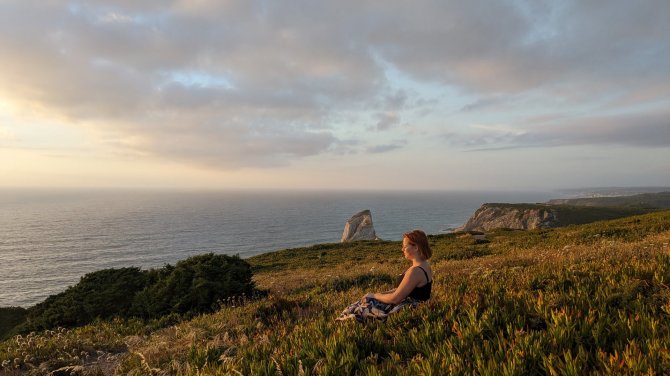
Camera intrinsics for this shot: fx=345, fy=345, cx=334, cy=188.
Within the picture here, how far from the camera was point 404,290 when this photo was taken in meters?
6.48

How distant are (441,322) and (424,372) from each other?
150cm

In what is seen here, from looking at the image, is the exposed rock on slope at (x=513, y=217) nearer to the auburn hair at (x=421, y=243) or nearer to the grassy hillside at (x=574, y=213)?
the grassy hillside at (x=574, y=213)

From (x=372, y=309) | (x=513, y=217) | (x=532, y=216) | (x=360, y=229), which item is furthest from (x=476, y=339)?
(x=513, y=217)

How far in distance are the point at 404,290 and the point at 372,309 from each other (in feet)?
2.29

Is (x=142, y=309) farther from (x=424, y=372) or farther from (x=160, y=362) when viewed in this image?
(x=424, y=372)

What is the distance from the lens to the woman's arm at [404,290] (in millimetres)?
6426

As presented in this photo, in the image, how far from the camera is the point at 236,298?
1577 centimetres

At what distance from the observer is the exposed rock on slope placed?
308ft

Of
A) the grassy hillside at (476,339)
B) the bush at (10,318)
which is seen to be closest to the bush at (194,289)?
the grassy hillside at (476,339)

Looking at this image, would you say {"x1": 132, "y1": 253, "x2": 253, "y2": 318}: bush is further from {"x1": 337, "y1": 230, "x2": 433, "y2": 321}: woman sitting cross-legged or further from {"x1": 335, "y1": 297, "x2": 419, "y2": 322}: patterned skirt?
{"x1": 337, "y1": 230, "x2": 433, "y2": 321}: woman sitting cross-legged

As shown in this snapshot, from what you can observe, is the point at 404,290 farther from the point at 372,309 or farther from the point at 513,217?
the point at 513,217

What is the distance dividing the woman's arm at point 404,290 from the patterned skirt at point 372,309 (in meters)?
0.10

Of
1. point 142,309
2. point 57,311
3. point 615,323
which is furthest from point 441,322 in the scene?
point 57,311

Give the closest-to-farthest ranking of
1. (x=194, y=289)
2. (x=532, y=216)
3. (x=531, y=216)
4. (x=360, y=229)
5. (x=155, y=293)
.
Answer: (x=194, y=289) → (x=155, y=293) → (x=360, y=229) → (x=532, y=216) → (x=531, y=216)
